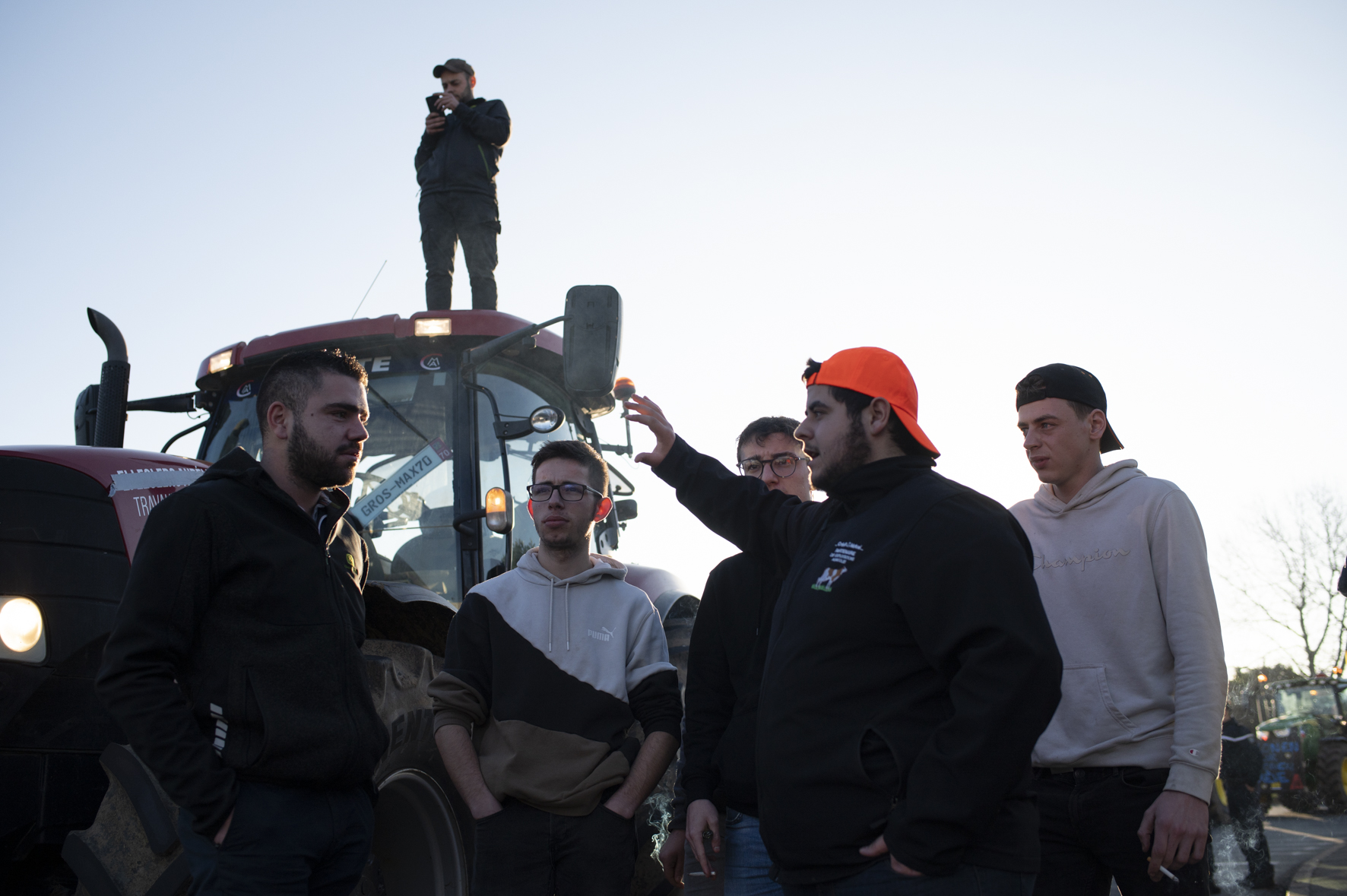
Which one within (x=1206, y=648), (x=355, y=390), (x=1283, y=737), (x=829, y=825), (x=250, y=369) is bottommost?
(x=1283, y=737)

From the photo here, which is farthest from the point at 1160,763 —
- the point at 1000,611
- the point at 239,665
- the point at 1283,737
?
the point at 1283,737

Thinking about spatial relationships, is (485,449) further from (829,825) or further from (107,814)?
(829,825)

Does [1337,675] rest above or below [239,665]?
below

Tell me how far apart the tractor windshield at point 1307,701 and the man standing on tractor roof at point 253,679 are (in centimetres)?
2135

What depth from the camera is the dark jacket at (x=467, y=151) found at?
5523mm

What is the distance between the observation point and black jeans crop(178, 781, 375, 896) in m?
2.12

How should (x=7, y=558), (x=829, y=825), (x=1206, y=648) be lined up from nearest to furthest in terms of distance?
(x=829, y=825) < (x=1206, y=648) < (x=7, y=558)

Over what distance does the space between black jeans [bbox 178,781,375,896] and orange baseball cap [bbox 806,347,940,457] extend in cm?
147

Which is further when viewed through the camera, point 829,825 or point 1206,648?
point 1206,648

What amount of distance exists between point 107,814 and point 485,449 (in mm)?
2220

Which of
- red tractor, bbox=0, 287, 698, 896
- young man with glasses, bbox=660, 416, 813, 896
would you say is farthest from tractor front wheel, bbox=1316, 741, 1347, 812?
young man with glasses, bbox=660, 416, 813, 896

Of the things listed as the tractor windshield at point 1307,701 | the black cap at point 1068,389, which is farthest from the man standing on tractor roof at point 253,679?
the tractor windshield at point 1307,701

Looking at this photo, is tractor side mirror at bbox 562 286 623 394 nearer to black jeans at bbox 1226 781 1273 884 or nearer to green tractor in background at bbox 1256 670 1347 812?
black jeans at bbox 1226 781 1273 884

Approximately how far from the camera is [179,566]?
2174 mm
